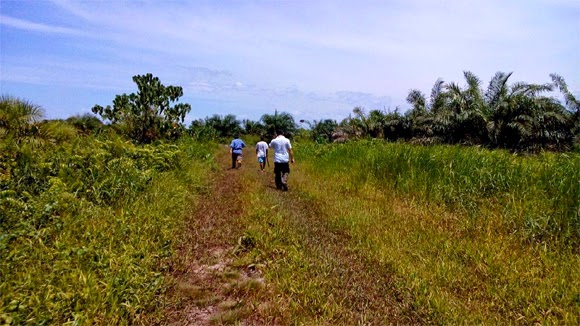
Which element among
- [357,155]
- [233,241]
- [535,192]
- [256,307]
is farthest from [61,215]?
[357,155]

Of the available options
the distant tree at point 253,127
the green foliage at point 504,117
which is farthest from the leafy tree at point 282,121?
the green foliage at point 504,117

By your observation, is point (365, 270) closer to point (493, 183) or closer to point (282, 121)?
point (493, 183)

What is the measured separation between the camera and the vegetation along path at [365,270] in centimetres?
351

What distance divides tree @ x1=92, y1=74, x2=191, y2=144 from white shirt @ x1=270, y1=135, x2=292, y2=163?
6.30 meters

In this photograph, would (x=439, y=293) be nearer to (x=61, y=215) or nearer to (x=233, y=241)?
(x=233, y=241)

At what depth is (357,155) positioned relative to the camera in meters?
12.6

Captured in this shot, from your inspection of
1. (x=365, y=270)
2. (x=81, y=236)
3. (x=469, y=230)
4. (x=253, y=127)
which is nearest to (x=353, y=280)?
(x=365, y=270)

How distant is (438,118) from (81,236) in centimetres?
2089

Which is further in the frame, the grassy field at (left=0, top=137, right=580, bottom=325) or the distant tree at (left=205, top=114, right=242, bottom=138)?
the distant tree at (left=205, top=114, right=242, bottom=138)

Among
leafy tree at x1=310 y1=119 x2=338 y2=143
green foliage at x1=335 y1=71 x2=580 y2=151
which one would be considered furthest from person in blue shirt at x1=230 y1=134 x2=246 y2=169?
leafy tree at x1=310 y1=119 x2=338 y2=143

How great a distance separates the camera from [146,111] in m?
14.1

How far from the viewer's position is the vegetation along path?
3514 mm

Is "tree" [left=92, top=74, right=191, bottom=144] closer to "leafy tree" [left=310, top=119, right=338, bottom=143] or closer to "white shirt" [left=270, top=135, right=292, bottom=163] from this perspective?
"white shirt" [left=270, top=135, right=292, bottom=163]

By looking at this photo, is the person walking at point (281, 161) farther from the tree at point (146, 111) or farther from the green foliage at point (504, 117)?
the green foliage at point (504, 117)
